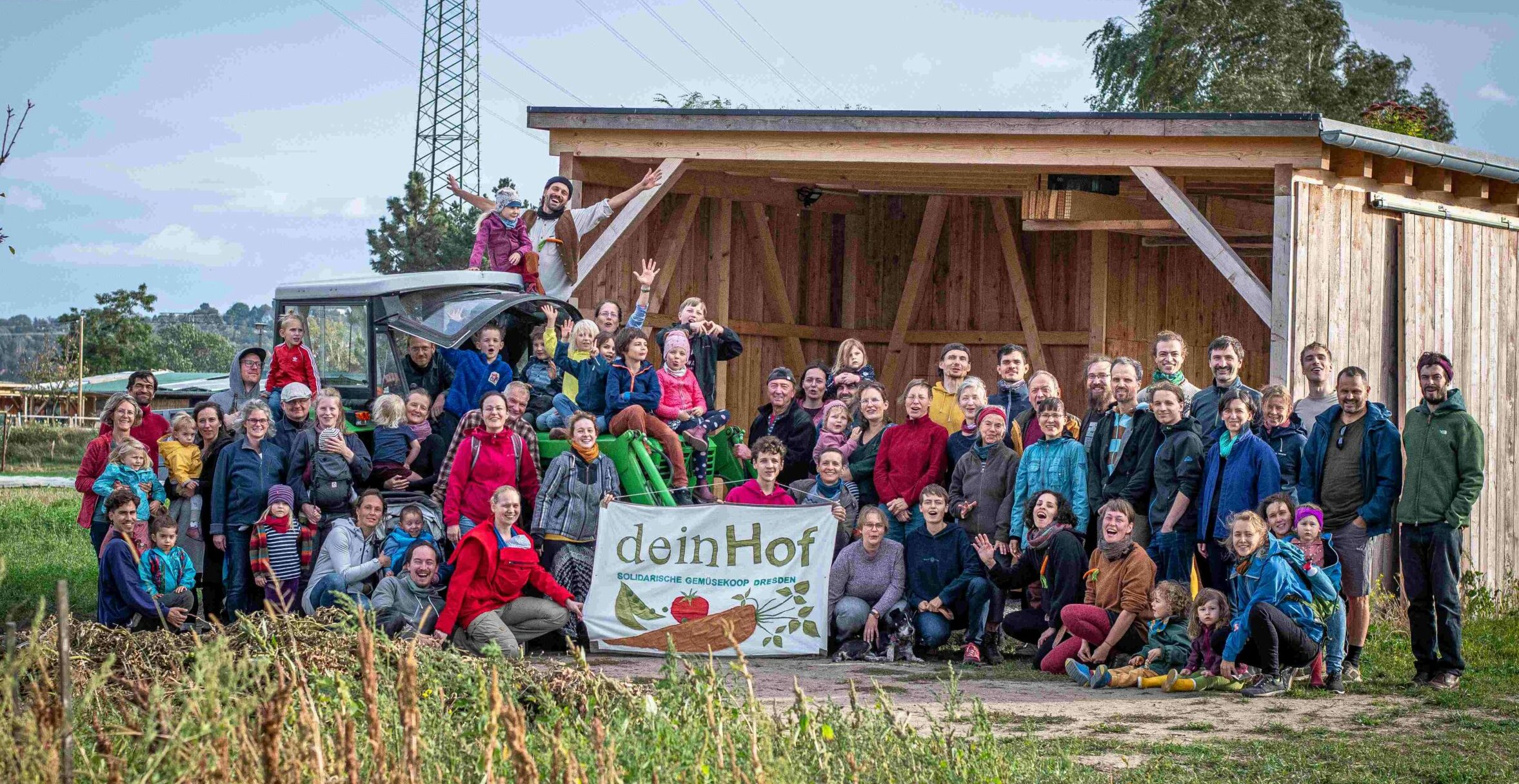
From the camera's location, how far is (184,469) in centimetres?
1059

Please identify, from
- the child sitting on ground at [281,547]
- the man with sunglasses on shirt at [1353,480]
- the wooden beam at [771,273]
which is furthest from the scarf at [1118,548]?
the wooden beam at [771,273]

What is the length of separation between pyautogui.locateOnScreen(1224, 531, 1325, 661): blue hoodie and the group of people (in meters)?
0.02

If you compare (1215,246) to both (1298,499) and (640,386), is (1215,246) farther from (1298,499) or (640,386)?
(640,386)

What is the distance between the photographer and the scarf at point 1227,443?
912 cm

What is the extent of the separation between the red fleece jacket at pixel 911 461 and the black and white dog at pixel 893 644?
0.85m

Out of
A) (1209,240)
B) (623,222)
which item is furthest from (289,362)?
(1209,240)

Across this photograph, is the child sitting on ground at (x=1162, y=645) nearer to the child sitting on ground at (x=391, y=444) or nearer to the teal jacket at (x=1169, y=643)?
the teal jacket at (x=1169, y=643)

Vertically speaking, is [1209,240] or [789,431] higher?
[1209,240]

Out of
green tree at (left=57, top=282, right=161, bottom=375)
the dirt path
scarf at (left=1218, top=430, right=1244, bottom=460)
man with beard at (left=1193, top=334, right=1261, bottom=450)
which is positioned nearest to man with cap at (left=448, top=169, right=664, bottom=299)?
the dirt path

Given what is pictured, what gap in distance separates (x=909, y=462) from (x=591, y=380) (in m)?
2.40

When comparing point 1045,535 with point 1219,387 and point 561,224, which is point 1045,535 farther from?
point 561,224

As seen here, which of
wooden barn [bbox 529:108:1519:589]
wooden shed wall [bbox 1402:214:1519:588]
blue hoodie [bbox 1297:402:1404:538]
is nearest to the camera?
blue hoodie [bbox 1297:402:1404:538]

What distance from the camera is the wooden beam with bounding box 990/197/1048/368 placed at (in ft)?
55.0

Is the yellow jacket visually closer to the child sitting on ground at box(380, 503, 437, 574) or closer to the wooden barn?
the child sitting on ground at box(380, 503, 437, 574)
